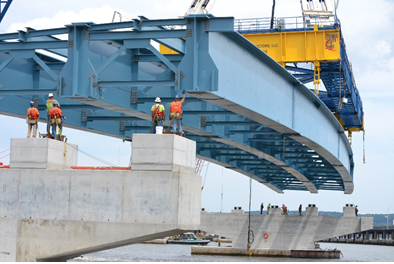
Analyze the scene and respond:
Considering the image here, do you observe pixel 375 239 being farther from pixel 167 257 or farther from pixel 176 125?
pixel 176 125

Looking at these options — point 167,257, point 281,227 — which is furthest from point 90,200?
point 167,257

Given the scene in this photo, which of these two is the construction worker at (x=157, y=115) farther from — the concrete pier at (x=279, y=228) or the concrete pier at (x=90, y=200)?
the concrete pier at (x=279, y=228)

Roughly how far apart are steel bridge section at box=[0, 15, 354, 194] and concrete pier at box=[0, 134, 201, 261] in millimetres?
3121

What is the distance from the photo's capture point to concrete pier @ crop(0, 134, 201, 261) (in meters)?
20.6

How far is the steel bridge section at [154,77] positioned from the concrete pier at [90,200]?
123 inches

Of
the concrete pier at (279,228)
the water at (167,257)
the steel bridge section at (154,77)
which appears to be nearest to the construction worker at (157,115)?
the steel bridge section at (154,77)

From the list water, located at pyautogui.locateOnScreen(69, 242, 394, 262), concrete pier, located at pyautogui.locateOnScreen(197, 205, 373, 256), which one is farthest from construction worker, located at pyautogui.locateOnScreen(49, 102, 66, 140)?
concrete pier, located at pyautogui.locateOnScreen(197, 205, 373, 256)

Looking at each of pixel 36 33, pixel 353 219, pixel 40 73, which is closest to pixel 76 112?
pixel 40 73

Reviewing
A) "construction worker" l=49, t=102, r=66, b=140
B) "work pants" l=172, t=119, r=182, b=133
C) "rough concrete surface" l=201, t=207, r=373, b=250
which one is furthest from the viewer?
"rough concrete surface" l=201, t=207, r=373, b=250

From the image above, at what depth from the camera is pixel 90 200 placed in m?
21.3

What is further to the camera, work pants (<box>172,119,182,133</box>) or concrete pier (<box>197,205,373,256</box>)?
concrete pier (<box>197,205,373,256</box>)

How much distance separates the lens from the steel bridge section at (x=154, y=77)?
76.5 ft

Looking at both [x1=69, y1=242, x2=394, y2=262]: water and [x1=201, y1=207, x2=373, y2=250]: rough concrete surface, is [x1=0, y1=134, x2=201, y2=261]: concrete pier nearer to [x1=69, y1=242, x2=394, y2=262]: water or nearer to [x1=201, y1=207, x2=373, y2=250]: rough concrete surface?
[x1=69, y1=242, x2=394, y2=262]: water

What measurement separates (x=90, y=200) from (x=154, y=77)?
29.2 feet
